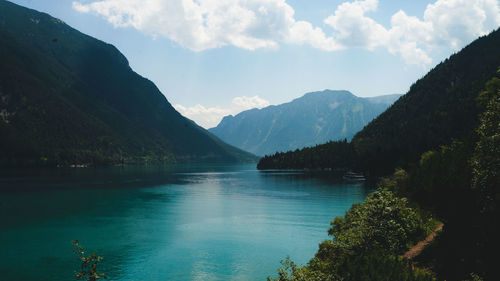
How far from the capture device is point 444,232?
137 ft

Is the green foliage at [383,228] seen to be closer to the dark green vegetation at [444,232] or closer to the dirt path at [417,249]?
the dark green vegetation at [444,232]

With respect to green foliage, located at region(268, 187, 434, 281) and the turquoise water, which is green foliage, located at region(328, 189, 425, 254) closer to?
green foliage, located at region(268, 187, 434, 281)

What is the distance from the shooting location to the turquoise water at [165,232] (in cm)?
5684

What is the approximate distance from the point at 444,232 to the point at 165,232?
59.3 metres

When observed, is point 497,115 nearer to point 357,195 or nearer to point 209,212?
point 209,212

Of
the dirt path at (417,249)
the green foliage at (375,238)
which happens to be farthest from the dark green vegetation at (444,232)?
the dirt path at (417,249)

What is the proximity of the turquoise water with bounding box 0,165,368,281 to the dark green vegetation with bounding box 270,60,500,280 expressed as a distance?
1846 centimetres

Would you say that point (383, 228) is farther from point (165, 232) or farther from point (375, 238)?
point (165, 232)

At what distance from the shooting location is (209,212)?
114250 mm

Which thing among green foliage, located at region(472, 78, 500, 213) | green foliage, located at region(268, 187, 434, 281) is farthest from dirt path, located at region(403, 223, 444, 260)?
green foliage, located at region(472, 78, 500, 213)

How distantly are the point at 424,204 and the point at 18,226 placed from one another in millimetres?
87811

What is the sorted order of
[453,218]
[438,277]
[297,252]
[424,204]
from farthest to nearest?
1. [297,252]
2. [424,204]
3. [453,218]
4. [438,277]

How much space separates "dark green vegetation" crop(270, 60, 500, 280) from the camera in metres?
30.4

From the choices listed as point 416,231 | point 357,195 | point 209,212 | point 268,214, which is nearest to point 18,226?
point 209,212
